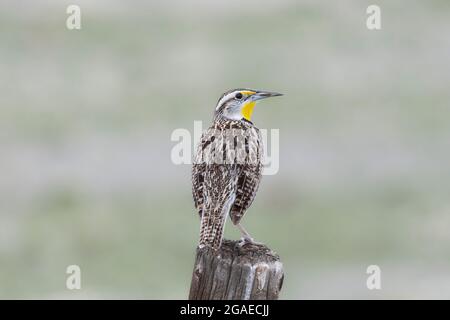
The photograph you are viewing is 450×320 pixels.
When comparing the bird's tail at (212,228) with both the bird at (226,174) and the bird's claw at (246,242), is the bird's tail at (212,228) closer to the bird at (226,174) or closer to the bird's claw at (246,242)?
the bird at (226,174)

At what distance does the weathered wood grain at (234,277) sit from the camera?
252 inches

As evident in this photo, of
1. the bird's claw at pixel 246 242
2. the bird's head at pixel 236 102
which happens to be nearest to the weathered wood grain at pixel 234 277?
the bird's claw at pixel 246 242

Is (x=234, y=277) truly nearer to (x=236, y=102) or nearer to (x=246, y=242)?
(x=246, y=242)

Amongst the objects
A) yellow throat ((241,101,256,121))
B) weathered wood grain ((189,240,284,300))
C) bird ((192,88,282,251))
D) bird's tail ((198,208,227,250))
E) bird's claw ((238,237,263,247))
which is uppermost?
yellow throat ((241,101,256,121))

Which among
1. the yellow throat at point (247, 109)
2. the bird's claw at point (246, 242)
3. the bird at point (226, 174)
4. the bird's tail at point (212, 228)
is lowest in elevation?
the bird's claw at point (246, 242)

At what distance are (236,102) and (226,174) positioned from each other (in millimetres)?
662

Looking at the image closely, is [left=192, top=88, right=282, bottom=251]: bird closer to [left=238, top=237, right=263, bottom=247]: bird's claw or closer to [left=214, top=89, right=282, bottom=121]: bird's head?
[left=238, top=237, right=263, bottom=247]: bird's claw

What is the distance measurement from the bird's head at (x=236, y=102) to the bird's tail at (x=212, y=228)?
0.86 meters

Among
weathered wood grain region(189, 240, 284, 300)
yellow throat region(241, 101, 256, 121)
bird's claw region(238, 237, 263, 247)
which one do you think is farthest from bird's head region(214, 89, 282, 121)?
weathered wood grain region(189, 240, 284, 300)

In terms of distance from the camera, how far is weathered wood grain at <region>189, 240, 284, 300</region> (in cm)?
640

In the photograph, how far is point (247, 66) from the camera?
1532cm

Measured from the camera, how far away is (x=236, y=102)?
308 inches

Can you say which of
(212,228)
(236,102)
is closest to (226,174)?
(212,228)

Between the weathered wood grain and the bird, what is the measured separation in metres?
0.43
